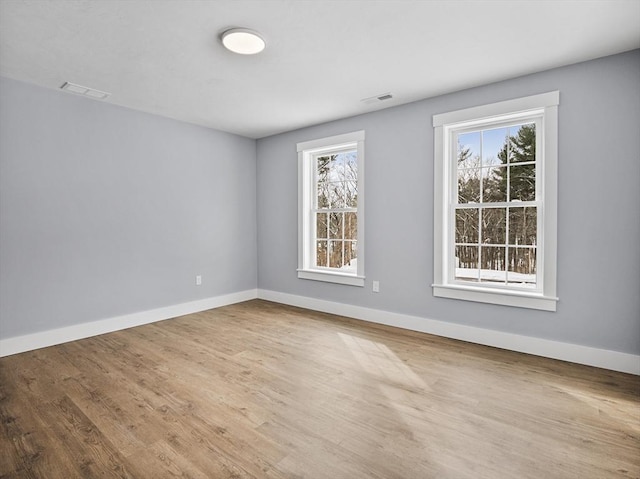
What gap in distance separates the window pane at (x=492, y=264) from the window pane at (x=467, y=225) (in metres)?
0.17

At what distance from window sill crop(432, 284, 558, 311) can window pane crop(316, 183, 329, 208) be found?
78.2 inches

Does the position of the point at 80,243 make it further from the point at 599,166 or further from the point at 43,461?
the point at 599,166

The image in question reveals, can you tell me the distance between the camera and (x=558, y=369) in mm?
2857

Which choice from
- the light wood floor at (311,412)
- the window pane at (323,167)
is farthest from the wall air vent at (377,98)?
the light wood floor at (311,412)

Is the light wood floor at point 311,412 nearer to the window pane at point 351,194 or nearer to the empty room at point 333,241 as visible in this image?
the empty room at point 333,241

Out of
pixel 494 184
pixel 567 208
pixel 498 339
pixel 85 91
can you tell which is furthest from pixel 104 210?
pixel 567 208

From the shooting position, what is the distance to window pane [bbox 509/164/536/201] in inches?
129

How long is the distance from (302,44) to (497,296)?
9.36 feet

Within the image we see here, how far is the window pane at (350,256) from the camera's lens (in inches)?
181

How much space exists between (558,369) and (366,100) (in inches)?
124

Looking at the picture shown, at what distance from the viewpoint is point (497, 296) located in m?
3.36

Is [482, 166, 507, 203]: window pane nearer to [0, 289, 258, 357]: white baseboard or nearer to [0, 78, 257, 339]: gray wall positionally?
[0, 78, 257, 339]: gray wall

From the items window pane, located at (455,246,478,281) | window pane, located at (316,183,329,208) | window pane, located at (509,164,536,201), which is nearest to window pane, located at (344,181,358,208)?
window pane, located at (316,183,329,208)

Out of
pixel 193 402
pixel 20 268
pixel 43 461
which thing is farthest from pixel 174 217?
pixel 43 461
